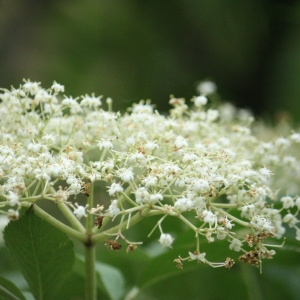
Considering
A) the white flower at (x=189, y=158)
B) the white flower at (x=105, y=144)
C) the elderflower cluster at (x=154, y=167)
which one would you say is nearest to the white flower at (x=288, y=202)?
the elderflower cluster at (x=154, y=167)

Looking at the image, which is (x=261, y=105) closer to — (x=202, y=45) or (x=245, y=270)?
(x=202, y=45)

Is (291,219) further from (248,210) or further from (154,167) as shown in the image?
(154,167)

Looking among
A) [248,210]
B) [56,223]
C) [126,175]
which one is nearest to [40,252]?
[56,223]

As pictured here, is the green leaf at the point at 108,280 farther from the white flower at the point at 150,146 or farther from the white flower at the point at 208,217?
the white flower at the point at 208,217

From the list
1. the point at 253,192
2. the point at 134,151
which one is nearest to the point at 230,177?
the point at 253,192

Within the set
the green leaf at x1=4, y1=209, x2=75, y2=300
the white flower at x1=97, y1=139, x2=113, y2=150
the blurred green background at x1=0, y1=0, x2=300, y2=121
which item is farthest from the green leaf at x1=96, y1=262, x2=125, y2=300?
the blurred green background at x1=0, y1=0, x2=300, y2=121

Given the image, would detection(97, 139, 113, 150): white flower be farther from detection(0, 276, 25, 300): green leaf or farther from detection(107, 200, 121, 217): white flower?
detection(0, 276, 25, 300): green leaf
